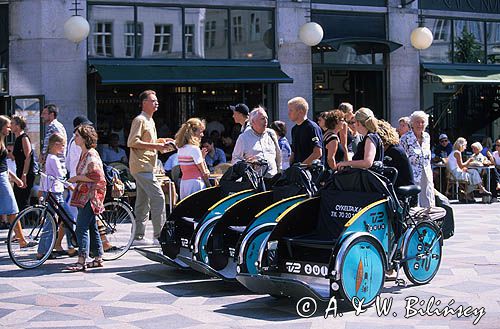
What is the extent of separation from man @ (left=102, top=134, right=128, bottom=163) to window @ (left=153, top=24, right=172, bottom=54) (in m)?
1.91

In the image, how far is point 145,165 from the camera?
1112cm

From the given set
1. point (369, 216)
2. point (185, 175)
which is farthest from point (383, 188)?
point (185, 175)

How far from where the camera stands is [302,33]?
1783cm

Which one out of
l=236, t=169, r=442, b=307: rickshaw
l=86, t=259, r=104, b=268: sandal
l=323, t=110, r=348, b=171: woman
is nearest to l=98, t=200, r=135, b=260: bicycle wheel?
l=86, t=259, r=104, b=268: sandal

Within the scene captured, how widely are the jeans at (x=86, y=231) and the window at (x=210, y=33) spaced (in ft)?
27.2

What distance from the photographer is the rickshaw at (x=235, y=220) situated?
339 inches

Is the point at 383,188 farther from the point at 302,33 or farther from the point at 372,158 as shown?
the point at 302,33

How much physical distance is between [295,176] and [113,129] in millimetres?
9078

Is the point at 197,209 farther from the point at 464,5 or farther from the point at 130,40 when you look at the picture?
the point at 464,5

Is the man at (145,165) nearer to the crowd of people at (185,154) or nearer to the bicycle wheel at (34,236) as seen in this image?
the crowd of people at (185,154)

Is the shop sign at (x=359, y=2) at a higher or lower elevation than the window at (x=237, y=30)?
higher

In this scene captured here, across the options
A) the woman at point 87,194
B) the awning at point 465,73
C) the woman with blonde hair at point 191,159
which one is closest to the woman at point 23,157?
the woman with blonde hair at point 191,159

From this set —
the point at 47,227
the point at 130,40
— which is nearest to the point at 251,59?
the point at 130,40

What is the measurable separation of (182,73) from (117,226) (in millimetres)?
6452
